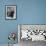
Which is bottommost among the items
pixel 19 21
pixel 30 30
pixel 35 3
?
pixel 30 30

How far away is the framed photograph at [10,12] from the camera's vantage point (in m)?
4.84

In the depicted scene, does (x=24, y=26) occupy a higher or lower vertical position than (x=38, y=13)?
lower

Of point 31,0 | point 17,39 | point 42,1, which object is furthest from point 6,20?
point 42,1

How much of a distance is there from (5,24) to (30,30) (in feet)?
3.00

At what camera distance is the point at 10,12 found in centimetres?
485

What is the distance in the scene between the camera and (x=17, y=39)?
4820 mm

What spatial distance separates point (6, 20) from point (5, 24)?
0.48 ft

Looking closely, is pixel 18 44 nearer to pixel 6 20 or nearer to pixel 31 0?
pixel 6 20

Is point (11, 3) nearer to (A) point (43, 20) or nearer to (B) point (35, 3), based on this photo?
(B) point (35, 3)

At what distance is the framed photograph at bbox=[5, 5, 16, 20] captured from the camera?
4.84 meters

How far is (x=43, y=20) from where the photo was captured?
486 centimetres

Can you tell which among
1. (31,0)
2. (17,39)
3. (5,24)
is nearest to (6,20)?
(5,24)

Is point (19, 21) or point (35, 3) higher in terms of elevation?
point (35, 3)

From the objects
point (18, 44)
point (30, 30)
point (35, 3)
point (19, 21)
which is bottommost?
point (18, 44)
